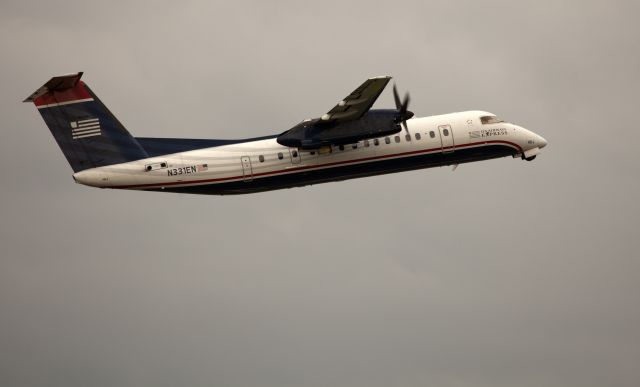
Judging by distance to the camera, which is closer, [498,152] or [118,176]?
[118,176]

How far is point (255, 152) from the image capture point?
65.2m

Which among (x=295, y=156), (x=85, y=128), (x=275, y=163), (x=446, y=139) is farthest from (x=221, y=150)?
(x=446, y=139)

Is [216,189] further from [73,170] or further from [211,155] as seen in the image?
[73,170]

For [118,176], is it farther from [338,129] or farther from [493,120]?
[493,120]

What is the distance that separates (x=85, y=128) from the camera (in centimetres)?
6538

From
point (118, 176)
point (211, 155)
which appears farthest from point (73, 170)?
point (211, 155)

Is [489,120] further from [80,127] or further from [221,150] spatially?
[80,127]

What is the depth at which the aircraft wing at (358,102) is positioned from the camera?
6238 cm

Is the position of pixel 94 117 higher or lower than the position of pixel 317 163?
higher

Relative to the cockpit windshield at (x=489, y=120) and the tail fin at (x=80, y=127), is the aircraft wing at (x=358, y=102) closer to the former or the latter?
the cockpit windshield at (x=489, y=120)

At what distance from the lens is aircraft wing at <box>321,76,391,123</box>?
62.4m

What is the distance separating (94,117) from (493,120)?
797 inches

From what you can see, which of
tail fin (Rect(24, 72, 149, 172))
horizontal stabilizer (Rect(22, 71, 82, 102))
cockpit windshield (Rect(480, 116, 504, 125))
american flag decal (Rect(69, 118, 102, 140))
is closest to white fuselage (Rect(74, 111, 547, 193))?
tail fin (Rect(24, 72, 149, 172))

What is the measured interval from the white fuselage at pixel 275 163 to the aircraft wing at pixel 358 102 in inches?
75.1
